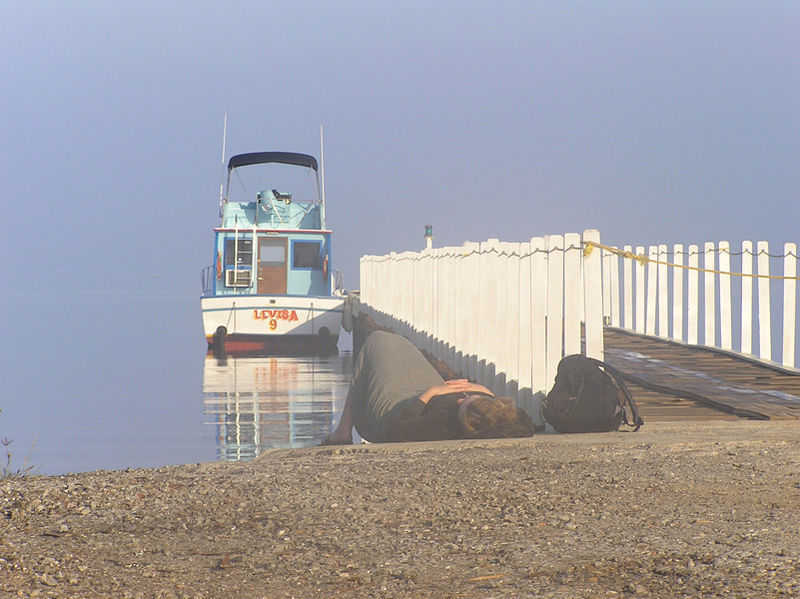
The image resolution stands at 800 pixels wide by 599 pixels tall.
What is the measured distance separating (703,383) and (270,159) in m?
21.9

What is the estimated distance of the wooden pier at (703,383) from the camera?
390 inches

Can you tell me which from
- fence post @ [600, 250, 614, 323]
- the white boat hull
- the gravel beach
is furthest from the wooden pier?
the white boat hull

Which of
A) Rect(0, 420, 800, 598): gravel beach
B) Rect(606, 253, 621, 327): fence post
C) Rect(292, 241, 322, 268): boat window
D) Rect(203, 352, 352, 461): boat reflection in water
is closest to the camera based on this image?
Rect(0, 420, 800, 598): gravel beach

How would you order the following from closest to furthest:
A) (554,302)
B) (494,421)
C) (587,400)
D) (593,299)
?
1. (494,421)
2. (587,400)
3. (593,299)
4. (554,302)

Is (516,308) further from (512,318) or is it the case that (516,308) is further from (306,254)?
(306,254)

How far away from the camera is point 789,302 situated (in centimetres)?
1528

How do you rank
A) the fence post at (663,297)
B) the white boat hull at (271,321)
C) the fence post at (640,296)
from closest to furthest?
1. the fence post at (663,297)
2. the fence post at (640,296)
3. the white boat hull at (271,321)

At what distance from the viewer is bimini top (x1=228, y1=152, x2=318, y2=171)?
105 feet

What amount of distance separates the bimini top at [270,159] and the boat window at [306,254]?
9.57 ft

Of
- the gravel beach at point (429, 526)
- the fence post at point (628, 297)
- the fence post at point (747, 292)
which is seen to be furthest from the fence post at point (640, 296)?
the gravel beach at point (429, 526)

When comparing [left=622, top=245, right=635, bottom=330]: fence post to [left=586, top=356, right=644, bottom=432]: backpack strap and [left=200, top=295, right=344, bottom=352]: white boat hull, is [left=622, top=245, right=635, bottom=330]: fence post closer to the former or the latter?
[left=200, top=295, right=344, bottom=352]: white boat hull

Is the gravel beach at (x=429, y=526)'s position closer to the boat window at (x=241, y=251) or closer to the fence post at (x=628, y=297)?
the fence post at (x=628, y=297)

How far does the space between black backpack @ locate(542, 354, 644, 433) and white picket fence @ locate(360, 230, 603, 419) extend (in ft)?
1.45

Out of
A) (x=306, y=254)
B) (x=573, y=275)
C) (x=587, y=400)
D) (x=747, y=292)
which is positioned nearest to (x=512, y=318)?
(x=573, y=275)
